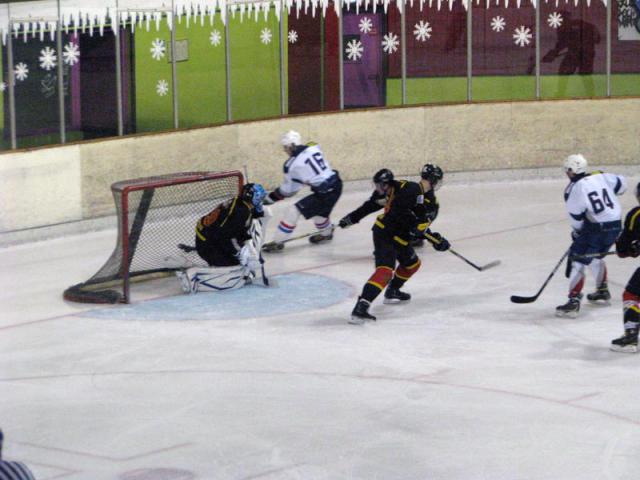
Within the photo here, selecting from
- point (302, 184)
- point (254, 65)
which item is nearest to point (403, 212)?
point (302, 184)

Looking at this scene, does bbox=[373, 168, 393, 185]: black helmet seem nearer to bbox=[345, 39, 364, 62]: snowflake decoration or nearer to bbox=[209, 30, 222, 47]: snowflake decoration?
bbox=[209, 30, 222, 47]: snowflake decoration

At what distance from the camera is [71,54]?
12.5 meters

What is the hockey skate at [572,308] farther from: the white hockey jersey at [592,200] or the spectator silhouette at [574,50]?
the spectator silhouette at [574,50]

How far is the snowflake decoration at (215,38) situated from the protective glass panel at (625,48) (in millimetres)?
4431

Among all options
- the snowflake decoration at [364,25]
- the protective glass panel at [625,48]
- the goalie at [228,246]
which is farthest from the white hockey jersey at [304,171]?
the protective glass panel at [625,48]

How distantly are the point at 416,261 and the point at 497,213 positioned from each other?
12.6 ft

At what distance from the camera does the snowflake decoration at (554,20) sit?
15.2 meters

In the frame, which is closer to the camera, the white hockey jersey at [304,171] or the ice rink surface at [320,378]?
the ice rink surface at [320,378]

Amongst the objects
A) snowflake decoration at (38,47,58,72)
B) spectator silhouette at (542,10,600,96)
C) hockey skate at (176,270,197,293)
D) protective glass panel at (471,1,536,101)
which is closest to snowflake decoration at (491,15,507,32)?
protective glass panel at (471,1,536,101)

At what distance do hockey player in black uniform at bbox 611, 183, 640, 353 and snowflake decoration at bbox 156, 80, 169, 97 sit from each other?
20.4 feet

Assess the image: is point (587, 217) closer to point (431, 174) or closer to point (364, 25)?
point (431, 174)

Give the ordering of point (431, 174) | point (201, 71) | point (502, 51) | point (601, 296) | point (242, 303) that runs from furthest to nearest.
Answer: point (502, 51) < point (201, 71) < point (431, 174) < point (242, 303) < point (601, 296)

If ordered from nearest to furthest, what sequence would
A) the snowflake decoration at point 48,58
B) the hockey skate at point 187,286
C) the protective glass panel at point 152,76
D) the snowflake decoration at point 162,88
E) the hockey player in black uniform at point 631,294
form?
the hockey player in black uniform at point 631,294 → the hockey skate at point 187,286 → the snowflake decoration at point 48,58 → the protective glass panel at point 152,76 → the snowflake decoration at point 162,88

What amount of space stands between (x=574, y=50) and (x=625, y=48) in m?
0.55
